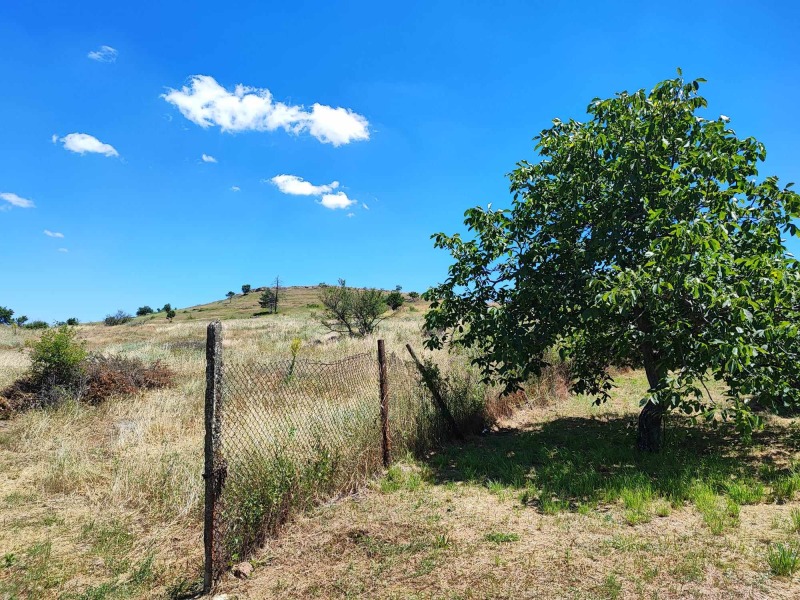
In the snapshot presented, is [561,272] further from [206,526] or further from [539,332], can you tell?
[206,526]

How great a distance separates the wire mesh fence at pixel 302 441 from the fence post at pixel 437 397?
10cm

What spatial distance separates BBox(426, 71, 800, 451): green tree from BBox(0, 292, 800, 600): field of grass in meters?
0.95

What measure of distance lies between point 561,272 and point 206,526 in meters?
5.62

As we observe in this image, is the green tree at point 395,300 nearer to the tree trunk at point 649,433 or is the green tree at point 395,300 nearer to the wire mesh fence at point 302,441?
the wire mesh fence at point 302,441

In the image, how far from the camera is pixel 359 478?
230 inches

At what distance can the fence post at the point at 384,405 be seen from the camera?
6.46 m

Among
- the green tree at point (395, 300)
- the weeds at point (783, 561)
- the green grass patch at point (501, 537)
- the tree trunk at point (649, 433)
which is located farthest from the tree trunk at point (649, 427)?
the green tree at point (395, 300)

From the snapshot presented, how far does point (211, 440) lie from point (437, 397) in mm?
4745

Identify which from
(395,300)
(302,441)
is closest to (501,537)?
(302,441)

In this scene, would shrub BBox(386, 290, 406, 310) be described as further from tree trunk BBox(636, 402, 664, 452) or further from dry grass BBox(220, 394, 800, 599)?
dry grass BBox(220, 394, 800, 599)

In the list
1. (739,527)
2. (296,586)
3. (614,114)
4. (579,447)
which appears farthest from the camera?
(579,447)

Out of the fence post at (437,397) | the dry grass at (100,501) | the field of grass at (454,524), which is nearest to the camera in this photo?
the field of grass at (454,524)

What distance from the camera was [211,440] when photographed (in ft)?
12.1

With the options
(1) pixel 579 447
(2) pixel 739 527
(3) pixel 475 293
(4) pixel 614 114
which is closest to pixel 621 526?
(2) pixel 739 527
